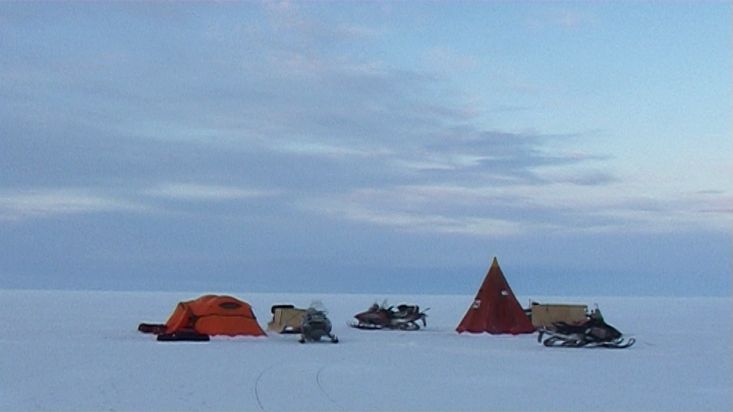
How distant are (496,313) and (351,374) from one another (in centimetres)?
1042

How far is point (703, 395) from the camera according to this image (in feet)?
40.0

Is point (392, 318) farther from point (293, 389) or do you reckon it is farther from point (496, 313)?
point (293, 389)

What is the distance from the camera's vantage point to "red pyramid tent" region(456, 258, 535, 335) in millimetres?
23562

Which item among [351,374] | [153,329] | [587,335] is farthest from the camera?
[153,329]

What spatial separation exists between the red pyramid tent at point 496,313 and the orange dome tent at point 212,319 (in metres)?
5.44

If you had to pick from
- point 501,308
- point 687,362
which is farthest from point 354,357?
point 501,308

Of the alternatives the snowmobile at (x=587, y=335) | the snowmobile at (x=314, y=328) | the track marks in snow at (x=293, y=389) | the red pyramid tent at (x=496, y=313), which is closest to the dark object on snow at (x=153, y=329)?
the snowmobile at (x=314, y=328)

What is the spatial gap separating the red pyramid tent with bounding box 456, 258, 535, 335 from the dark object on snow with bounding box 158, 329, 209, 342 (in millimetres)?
6818

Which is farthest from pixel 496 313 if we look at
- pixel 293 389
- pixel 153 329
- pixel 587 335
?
pixel 293 389

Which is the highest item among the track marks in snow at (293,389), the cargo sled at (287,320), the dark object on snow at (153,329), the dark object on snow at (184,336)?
the cargo sled at (287,320)

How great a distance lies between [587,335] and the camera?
65.4 ft

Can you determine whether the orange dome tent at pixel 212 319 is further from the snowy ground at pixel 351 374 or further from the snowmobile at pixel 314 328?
the snowmobile at pixel 314 328

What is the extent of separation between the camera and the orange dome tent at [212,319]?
20.3 metres

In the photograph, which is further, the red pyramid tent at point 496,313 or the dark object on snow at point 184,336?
the red pyramid tent at point 496,313
